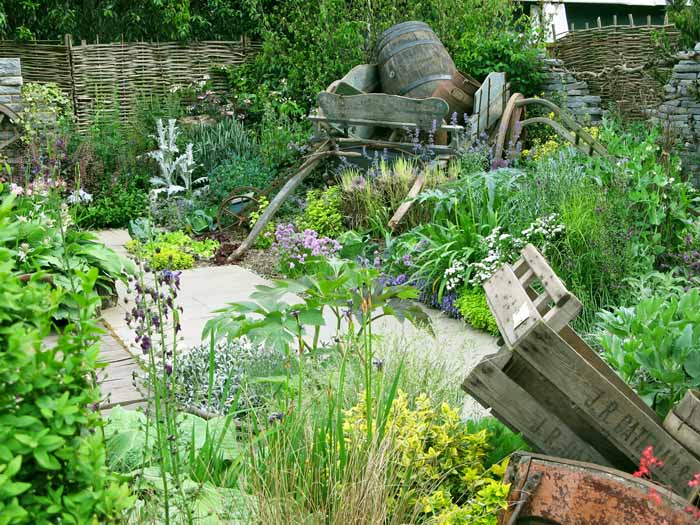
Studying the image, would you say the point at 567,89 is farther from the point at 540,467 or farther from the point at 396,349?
the point at 540,467

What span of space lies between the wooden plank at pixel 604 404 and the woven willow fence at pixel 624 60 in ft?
24.2

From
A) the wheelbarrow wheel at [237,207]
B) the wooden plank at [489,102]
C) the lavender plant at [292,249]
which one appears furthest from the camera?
the wooden plank at [489,102]

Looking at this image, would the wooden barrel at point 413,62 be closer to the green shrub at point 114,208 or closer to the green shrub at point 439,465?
the green shrub at point 114,208

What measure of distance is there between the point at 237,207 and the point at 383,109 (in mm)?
1996

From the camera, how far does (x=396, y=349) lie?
331cm

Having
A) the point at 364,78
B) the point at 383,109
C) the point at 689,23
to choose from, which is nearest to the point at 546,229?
the point at 383,109

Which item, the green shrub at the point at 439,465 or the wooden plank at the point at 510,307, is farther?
the green shrub at the point at 439,465

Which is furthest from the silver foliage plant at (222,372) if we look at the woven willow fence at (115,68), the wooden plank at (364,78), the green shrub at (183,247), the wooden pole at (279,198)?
the woven willow fence at (115,68)

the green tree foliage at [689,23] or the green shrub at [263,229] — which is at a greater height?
the green tree foliage at [689,23]

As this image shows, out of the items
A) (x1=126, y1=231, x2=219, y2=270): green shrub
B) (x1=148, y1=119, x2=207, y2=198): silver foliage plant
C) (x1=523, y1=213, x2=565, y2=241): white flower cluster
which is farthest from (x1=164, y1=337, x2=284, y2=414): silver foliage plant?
(x1=148, y1=119, x2=207, y2=198): silver foliage plant

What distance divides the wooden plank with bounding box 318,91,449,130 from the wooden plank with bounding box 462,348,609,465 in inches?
220

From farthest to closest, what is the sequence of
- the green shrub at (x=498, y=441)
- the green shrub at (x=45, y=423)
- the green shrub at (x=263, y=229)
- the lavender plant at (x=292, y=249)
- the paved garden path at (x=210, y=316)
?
1. the green shrub at (x=263, y=229)
2. the lavender plant at (x=292, y=249)
3. the paved garden path at (x=210, y=316)
4. the green shrub at (x=498, y=441)
5. the green shrub at (x=45, y=423)

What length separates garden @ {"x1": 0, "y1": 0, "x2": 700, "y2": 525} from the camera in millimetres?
1729

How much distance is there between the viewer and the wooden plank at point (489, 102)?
8922 millimetres
